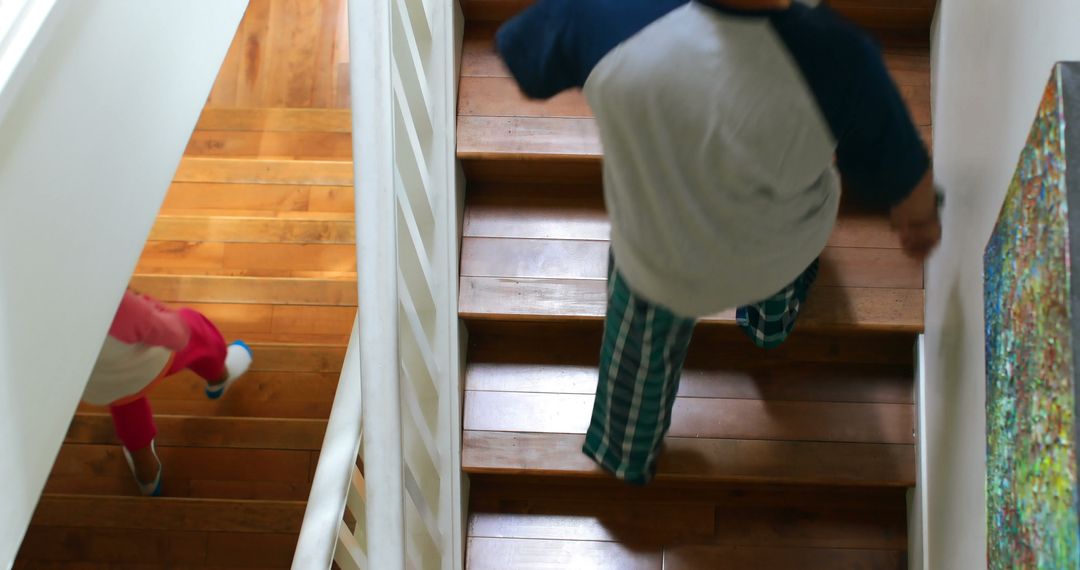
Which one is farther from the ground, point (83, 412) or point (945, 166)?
point (945, 166)

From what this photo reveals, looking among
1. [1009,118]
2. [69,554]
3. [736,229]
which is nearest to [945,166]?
[1009,118]

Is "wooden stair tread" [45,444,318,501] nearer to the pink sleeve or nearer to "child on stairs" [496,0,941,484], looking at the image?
the pink sleeve

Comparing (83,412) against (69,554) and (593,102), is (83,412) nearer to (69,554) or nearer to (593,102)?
(69,554)

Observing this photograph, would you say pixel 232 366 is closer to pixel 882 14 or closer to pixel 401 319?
pixel 401 319

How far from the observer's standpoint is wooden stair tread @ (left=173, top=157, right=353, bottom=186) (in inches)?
132

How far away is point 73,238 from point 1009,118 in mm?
1427

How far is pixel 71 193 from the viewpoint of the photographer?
61.9 inches

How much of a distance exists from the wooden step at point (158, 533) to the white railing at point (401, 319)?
1.17m

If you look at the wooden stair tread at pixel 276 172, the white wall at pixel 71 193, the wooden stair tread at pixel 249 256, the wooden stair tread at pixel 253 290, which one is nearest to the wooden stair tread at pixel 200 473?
the wooden stair tread at pixel 253 290

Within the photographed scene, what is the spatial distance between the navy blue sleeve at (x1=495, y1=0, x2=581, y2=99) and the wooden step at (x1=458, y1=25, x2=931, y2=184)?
2.97 feet

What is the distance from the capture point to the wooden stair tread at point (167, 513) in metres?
2.92

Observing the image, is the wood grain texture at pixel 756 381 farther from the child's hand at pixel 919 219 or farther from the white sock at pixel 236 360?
the white sock at pixel 236 360

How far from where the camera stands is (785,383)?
2.05 metres

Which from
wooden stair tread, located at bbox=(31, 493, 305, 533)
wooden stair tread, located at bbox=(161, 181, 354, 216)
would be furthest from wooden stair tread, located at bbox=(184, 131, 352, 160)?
wooden stair tread, located at bbox=(31, 493, 305, 533)
